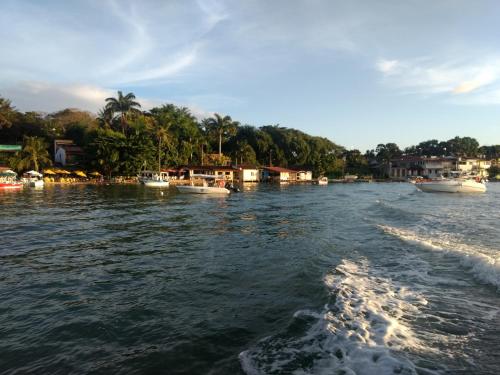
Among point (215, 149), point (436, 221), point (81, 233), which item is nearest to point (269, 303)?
point (81, 233)

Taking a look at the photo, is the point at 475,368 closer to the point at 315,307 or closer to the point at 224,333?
the point at 315,307

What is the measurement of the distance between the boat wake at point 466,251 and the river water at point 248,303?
0.27 ft

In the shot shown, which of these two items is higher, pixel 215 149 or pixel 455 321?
pixel 215 149

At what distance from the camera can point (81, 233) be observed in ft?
56.1

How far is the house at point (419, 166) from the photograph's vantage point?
360 ft

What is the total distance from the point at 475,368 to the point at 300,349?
8.90ft

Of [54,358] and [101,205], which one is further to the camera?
[101,205]

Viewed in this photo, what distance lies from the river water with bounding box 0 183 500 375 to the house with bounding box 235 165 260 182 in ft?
218

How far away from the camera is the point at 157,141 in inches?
2926

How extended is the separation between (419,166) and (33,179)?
110 meters

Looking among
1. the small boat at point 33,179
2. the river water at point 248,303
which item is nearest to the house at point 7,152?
the small boat at point 33,179

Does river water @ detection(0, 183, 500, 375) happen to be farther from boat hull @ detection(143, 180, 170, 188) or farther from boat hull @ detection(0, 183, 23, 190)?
boat hull @ detection(143, 180, 170, 188)

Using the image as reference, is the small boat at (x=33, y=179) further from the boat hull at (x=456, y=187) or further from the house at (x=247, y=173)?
the boat hull at (x=456, y=187)

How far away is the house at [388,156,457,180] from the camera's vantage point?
109688mm
